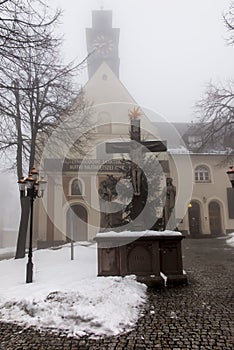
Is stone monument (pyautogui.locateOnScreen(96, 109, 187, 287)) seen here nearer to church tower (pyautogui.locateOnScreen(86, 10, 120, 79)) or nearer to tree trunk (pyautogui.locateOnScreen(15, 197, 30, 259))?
tree trunk (pyautogui.locateOnScreen(15, 197, 30, 259))

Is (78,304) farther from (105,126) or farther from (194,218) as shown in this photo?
(194,218)

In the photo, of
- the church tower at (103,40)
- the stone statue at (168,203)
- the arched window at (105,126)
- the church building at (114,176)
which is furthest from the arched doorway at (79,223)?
the church tower at (103,40)

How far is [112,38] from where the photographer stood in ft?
129

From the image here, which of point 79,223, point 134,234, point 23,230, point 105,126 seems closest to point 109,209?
point 134,234

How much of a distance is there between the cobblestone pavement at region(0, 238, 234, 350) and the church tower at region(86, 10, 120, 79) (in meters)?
33.0

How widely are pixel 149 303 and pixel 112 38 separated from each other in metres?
38.0

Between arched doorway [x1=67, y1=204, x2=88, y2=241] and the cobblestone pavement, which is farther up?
arched doorway [x1=67, y1=204, x2=88, y2=241]

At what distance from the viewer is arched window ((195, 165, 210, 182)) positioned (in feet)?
94.2

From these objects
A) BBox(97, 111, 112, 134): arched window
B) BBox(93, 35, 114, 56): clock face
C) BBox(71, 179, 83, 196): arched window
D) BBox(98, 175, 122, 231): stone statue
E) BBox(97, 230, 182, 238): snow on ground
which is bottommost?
BBox(97, 230, 182, 238): snow on ground

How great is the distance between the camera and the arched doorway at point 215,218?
2747cm

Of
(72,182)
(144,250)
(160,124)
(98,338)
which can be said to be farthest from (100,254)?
(160,124)

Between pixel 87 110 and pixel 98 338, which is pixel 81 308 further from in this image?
pixel 87 110

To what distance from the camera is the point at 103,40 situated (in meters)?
38.8

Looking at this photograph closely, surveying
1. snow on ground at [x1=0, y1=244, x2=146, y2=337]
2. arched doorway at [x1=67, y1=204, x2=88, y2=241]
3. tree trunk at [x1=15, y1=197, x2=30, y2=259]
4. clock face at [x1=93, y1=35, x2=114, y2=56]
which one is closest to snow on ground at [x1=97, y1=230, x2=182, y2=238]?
snow on ground at [x1=0, y1=244, x2=146, y2=337]
